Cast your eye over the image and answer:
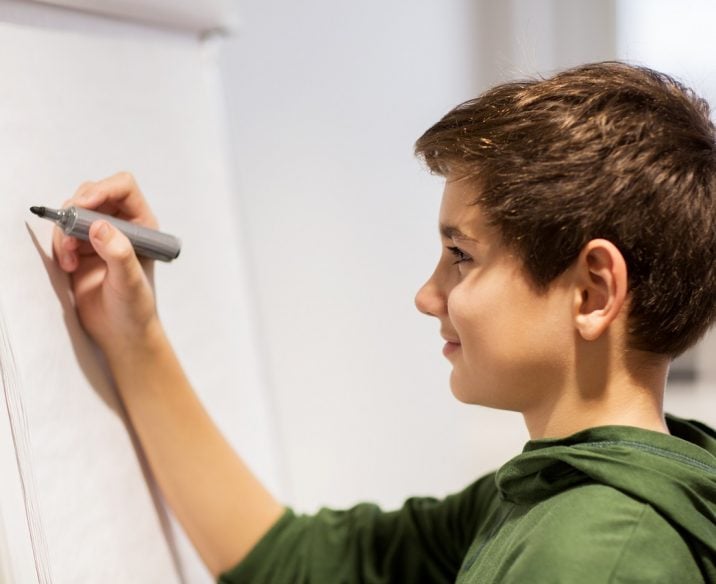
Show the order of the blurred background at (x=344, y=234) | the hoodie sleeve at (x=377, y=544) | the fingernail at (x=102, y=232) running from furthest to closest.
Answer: the blurred background at (x=344, y=234), the hoodie sleeve at (x=377, y=544), the fingernail at (x=102, y=232)

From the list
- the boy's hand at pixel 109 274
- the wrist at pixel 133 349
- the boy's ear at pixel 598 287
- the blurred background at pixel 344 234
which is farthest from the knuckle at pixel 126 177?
the boy's ear at pixel 598 287

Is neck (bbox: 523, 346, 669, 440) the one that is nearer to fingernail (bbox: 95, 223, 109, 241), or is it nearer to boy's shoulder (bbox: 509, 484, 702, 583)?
boy's shoulder (bbox: 509, 484, 702, 583)

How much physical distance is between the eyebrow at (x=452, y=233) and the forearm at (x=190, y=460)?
0.75ft

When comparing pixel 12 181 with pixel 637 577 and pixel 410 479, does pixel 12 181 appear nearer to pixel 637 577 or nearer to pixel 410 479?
pixel 637 577

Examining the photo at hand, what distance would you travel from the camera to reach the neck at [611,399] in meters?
0.65

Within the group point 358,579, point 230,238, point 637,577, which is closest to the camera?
point 637,577

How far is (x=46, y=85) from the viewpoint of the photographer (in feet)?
2.14

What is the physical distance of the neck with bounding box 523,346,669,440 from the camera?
647 mm

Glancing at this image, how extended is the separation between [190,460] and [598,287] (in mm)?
344

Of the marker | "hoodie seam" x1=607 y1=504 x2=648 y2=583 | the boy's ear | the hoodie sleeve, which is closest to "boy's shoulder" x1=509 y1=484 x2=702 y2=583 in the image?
"hoodie seam" x1=607 y1=504 x2=648 y2=583

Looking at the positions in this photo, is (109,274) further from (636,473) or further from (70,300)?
(636,473)

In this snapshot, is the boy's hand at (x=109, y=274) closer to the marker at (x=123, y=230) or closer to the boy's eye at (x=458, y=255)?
the marker at (x=123, y=230)

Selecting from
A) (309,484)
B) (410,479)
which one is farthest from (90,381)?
(410,479)

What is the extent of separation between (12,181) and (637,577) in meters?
0.44
